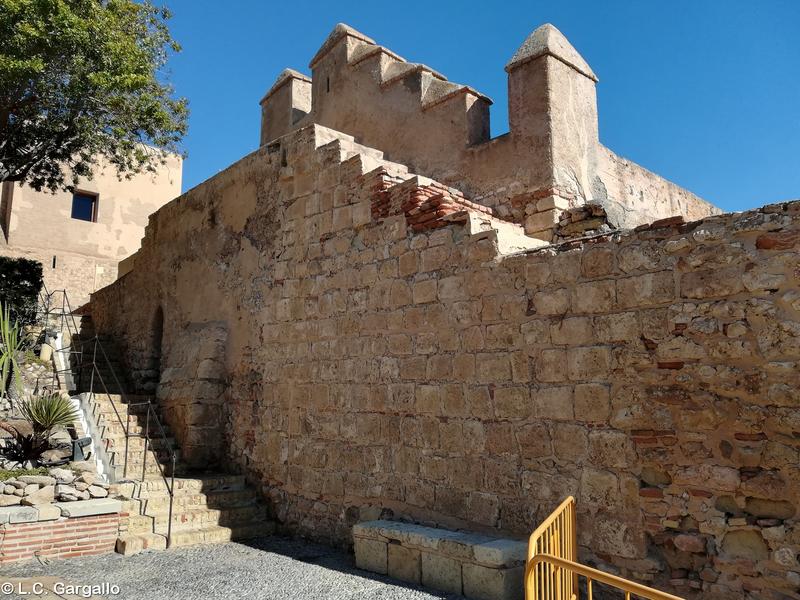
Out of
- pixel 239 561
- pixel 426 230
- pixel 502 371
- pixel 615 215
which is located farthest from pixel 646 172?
pixel 239 561

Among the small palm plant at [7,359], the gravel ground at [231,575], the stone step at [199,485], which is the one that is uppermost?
the small palm plant at [7,359]

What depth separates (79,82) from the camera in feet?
29.6

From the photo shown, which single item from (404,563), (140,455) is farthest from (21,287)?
(404,563)

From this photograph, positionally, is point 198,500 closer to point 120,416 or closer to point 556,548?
point 120,416

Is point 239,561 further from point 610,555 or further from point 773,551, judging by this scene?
point 773,551

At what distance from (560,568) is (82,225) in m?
19.0

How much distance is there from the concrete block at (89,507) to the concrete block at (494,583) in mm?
3708

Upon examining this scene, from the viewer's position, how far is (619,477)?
4316mm

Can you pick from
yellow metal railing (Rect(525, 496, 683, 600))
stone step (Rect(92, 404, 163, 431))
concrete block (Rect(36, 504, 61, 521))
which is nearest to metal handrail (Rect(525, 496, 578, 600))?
yellow metal railing (Rect(525, 496, 683, 600))

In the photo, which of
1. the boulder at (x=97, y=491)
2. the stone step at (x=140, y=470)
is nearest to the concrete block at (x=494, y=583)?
the boulder at (x=97, y=491)

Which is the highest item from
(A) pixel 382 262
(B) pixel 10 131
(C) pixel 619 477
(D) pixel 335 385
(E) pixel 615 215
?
(B) pixel 10 131

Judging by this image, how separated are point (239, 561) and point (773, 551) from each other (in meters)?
4.41

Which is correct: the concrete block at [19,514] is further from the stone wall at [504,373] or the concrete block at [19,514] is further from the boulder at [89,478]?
the stone wall at [504,373]

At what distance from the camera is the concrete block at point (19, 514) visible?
5684 mm
